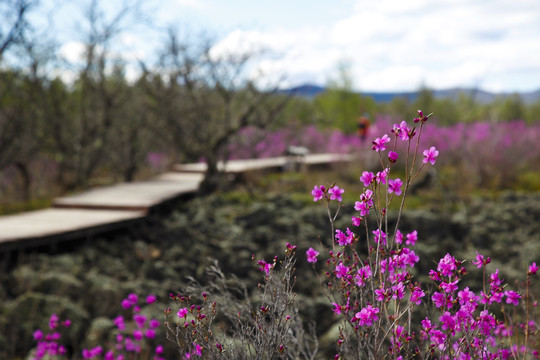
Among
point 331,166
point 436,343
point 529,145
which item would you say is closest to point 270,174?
point 331,166

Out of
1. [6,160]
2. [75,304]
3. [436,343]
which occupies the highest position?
[6,160]

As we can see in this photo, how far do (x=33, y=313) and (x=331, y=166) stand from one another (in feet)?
30.4

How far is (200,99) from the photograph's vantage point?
29.8 feet

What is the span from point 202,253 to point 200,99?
184 inches

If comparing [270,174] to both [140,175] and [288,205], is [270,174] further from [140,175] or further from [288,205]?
[288,205]

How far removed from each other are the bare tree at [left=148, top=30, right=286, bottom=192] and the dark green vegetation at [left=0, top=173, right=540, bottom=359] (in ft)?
3.91

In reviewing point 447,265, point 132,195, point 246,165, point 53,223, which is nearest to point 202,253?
point 53,223

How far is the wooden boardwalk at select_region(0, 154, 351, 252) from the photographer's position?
4.91 m

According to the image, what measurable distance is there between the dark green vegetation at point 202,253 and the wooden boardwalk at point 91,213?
0.16 meters

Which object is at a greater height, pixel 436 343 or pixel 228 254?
pixel 436 343

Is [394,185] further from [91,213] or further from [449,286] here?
[91,213]

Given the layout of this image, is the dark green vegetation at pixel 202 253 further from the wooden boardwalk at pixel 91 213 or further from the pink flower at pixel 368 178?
the pink flower at pixel 368 178

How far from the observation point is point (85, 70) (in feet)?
26.0

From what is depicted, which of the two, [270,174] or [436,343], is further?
[270,174]
